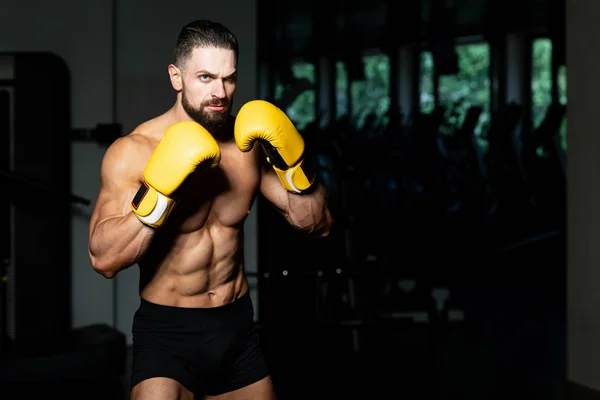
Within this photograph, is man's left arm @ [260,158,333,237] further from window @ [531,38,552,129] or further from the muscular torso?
window @ [531,38,552,129]

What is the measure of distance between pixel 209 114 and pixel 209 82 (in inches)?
3.0

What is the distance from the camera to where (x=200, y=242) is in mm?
1962

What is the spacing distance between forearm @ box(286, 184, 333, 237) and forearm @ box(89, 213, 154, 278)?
415 mm

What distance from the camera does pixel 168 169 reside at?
1761 mm

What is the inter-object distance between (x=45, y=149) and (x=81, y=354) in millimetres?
1162

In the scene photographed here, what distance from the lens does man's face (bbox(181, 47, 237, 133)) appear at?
185 centimetres

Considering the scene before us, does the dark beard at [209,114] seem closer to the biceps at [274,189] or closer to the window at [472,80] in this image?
the biceps at [274,189]

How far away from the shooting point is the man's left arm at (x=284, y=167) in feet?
6.21

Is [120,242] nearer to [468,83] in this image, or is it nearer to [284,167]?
[284,167]

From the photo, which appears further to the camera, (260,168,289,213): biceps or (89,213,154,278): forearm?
(260,168,289,213): biceps

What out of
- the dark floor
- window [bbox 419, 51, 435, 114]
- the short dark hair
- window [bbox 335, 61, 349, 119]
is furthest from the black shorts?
window [bbox 335, 61, 349, 119]

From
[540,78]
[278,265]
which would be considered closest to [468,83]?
[540,78]

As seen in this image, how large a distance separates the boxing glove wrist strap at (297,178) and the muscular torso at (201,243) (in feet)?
0.37

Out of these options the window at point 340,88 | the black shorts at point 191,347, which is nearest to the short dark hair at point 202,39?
the black shorts at point 191,347
